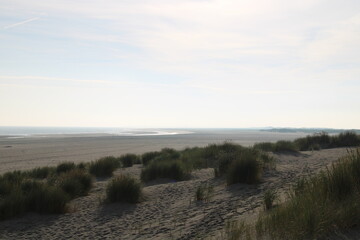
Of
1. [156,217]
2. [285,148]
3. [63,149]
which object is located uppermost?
[285,148]

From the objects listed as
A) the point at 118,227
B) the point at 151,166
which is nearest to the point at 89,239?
the point at 118,227

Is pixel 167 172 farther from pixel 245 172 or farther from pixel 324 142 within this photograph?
pixel 324 142

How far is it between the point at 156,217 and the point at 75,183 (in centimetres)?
407

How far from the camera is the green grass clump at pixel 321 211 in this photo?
405 centimetres

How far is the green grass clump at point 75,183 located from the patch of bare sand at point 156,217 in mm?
526

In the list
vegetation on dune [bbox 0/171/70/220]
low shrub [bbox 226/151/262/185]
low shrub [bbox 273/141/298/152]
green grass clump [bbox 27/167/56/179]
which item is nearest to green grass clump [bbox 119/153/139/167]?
green grass clump [bbox 27/167/56/179]

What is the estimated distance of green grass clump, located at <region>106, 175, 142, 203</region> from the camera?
895cm

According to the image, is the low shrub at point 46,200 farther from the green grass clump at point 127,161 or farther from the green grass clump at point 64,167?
the green grass clump at point 127,161

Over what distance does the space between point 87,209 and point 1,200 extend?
2.20 m

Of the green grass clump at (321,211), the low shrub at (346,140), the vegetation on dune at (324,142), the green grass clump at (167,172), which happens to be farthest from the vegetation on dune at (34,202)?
the low shrub at (346,140)

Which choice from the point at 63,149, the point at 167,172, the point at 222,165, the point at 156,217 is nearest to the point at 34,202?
the point at 156,217

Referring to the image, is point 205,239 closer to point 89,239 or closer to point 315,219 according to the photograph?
point 315,219

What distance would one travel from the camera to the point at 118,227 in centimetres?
704

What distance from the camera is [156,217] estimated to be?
7.35 metres
